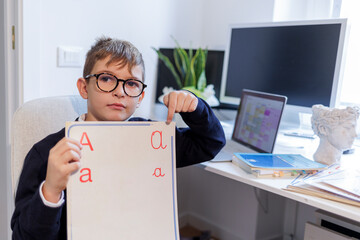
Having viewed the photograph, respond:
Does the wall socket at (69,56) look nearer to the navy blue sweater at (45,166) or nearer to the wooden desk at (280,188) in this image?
the navy blue sweater at (45,166)

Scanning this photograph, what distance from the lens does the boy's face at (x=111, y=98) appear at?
3.00ft

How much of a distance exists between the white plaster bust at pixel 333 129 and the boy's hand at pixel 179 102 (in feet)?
1.50

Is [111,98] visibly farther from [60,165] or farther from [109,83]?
[60,165]

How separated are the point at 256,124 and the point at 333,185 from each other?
50 centimetres

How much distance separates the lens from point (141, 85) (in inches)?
37.8

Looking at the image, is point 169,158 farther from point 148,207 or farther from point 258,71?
point 258,71

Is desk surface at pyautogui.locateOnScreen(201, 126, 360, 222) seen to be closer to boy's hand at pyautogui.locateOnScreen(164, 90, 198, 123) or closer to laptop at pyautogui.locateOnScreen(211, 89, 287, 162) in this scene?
laptop at pyautogui.locateOnScreen(211, 89, 287, 162)

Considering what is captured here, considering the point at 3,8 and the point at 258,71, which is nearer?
the point at 3,8

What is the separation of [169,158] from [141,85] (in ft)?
0.69

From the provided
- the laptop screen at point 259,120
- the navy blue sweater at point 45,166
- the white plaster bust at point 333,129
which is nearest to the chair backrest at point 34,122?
the navy blue sweater at point 45,166

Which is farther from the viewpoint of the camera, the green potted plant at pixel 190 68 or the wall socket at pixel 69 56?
the green potted plant at pixel 190 68

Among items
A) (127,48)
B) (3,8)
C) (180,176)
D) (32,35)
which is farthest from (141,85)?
(180,176)

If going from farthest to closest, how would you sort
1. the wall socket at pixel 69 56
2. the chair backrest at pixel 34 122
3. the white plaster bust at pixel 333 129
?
the wall socket at pixel 69 56 < the white plaster bust at pixel 333 129 < the chair backrest at pixel 34 122

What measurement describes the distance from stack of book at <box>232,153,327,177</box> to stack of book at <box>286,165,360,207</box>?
0.03 m
